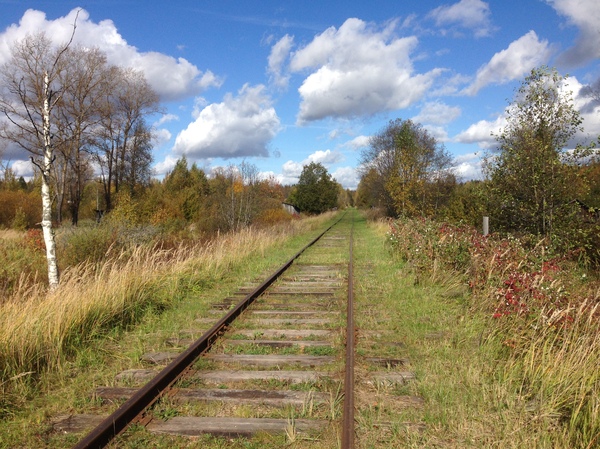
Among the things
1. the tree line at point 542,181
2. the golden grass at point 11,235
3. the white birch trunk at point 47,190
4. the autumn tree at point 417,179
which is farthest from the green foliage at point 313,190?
the white birch trunk at point 47,190

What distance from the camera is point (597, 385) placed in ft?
12.9

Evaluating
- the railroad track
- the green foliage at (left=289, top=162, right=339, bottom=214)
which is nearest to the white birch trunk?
the railroad track

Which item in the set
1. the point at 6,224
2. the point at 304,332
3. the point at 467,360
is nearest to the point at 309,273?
the point at 304,332

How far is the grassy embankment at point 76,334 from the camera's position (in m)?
4.09

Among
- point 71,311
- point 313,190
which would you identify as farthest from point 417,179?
point 313,190

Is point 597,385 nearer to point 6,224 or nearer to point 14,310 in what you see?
point 14,310

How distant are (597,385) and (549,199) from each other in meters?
8.00

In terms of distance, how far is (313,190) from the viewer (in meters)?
63.7

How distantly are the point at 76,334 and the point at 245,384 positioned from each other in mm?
2582

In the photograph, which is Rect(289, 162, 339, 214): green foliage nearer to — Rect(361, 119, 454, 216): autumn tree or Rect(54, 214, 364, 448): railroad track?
Rect(361, 119, 454, 216): autumn tree

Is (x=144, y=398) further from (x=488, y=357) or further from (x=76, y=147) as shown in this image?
(x=76, y=147)

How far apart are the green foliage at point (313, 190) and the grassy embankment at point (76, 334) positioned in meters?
54.3

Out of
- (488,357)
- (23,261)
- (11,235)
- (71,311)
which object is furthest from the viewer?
(11,235)

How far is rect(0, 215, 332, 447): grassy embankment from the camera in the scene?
4.09m
